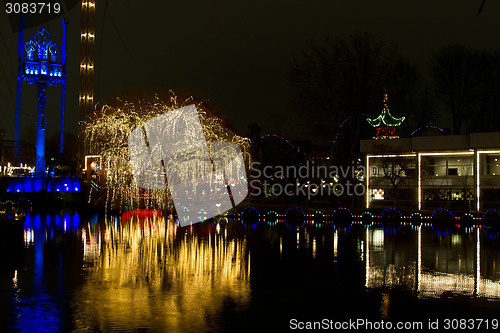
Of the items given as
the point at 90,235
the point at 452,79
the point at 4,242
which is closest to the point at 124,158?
the point at 90,235

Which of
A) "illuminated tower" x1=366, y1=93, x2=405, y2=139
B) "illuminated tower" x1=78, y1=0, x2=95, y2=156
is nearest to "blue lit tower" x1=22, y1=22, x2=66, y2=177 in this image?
"illuminated tower" x1=78, y1=0, x2=95, y2=156

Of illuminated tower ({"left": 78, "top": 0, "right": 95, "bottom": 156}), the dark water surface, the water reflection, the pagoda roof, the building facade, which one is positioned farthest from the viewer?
illuminated tower ({"left": 78, "top": 0, "right": 95, "bottom": 156})

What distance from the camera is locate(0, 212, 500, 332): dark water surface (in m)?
9.59

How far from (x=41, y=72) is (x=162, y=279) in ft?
238

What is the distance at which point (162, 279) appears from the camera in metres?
13.0

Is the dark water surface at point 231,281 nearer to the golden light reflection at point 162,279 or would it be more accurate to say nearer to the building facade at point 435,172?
the golden light reflection at point 162,279

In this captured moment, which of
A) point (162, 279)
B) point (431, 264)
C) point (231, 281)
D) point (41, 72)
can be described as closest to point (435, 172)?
point (431, 264)

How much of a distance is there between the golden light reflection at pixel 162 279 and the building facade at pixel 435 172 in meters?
21.7

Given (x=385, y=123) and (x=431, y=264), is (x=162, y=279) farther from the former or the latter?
(x=385, y=123)

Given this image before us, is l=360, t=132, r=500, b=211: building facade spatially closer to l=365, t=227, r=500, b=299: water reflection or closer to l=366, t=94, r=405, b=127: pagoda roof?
l=366, t=94, r=405, b=127: pagoda roof

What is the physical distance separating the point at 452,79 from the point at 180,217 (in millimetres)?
30920

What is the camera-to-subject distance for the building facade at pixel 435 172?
3828 centimetres

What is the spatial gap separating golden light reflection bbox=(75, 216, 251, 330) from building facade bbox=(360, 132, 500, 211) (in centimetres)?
2169

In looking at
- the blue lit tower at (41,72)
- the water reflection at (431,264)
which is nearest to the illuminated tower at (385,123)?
the water reflection at (431,264)
